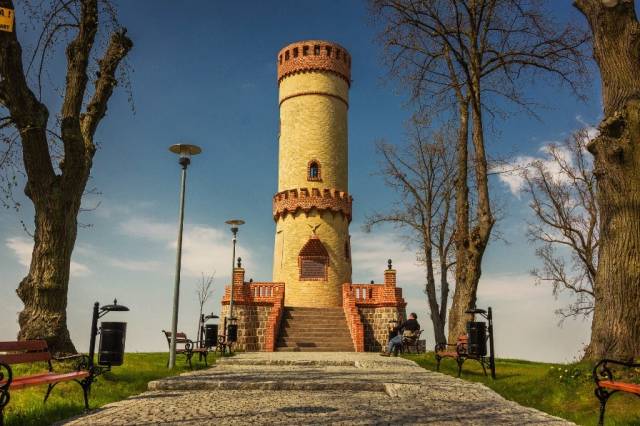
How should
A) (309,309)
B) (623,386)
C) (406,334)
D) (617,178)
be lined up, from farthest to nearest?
(309,309) < (406,334) < (617,178) < (623,386)

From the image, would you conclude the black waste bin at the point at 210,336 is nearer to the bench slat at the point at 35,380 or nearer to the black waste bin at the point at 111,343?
the black waste bin at the point at 111,343

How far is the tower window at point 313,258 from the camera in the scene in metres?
27.3

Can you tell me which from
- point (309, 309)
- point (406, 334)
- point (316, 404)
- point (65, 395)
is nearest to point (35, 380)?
point (65, 395)

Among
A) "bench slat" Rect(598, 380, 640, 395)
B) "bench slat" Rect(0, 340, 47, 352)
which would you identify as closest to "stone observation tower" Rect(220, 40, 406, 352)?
"bench slat" Rect(0, 340, 47, 352)

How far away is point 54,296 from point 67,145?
9.16 feet

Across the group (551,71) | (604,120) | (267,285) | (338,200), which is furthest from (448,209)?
(604,120)

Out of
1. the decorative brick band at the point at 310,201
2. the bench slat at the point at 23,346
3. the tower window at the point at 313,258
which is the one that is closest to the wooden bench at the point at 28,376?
the bench slat at the point at 23,346

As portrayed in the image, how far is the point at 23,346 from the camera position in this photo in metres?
6.96

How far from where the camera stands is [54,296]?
9727 millimetres

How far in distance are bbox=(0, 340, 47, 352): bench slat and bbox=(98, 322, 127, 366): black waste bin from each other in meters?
1.37

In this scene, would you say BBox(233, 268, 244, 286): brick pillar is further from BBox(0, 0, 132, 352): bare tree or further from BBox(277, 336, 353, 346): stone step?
BBox(0, 0, 132, 352): bare tree

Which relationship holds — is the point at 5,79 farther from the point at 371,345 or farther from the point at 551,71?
the point at 371,345

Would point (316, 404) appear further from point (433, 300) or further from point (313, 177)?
point (313, 177)

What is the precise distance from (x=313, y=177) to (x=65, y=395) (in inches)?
836
